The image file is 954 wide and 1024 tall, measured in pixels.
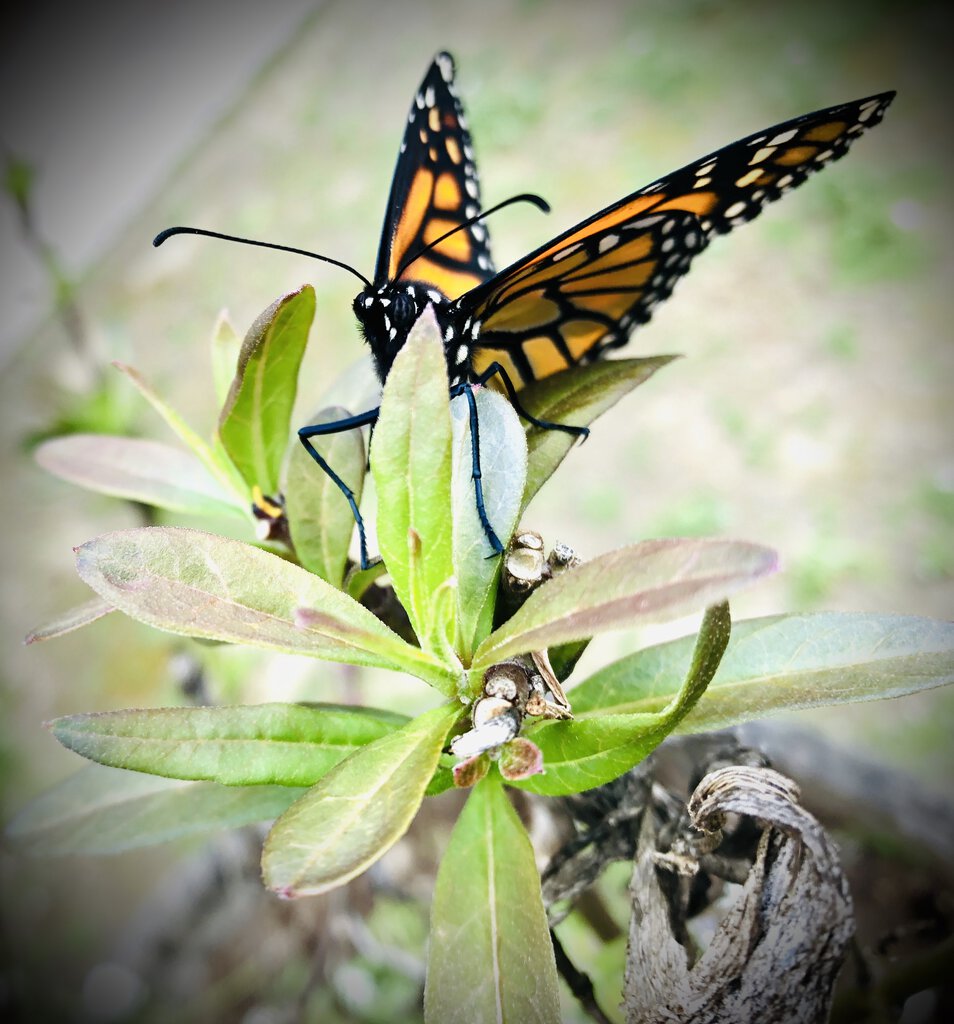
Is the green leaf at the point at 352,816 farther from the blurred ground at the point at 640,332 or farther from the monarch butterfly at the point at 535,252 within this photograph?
the blurred ground at the point at 640,332

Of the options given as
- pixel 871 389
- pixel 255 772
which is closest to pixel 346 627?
pixel 255 772

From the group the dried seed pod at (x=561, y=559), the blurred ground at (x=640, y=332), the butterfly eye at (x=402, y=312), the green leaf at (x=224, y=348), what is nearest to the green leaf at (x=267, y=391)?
the green leaf at (x=224, y=348)

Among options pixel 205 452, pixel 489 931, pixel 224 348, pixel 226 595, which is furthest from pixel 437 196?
pixel 489 931

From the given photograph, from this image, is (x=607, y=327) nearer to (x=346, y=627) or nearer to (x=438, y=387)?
(x=438, y=387)

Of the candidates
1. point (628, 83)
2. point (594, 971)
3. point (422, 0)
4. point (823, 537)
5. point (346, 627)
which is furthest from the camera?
point (422, 0)

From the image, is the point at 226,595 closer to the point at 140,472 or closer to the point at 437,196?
the point at 140,472

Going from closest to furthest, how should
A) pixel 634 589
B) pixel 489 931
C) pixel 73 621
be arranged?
pixel 634 589 → pixel 489 931 → pixel 73 621
